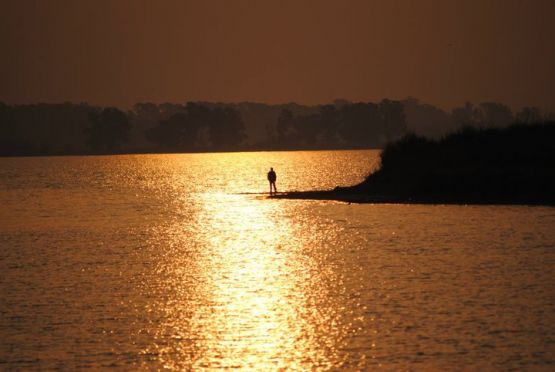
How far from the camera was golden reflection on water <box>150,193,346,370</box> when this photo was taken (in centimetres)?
2206

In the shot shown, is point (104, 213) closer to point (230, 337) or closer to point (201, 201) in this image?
point (201, 201)

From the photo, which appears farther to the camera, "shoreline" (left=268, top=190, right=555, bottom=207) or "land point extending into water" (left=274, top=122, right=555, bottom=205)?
"land point extending into water" (left=274, top=122, right=555, bottom=205)

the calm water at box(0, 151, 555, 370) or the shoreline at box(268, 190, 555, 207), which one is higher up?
the shoreline at box(268, 190, 555, 207)

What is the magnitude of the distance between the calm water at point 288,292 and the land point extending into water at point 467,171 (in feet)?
12.0

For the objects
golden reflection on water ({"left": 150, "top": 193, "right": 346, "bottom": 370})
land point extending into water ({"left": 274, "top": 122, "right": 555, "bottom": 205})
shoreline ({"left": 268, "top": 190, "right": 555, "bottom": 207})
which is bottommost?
golden reflection on water ({"left": 150, "top": 193, "right": 346, "bottom": 370})

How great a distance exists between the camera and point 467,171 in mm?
65688

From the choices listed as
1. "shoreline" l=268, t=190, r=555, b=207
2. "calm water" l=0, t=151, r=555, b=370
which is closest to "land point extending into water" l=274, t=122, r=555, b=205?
"shoreline" l=268, t=190, r=555, b=207

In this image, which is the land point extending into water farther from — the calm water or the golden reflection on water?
the golden reflection on water

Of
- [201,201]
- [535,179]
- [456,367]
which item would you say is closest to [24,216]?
[201,201]

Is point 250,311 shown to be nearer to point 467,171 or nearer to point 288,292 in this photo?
point 288,292

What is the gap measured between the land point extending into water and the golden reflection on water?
61.9 ft

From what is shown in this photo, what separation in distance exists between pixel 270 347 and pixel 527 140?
50425 mm

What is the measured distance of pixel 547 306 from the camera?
27.5 metres

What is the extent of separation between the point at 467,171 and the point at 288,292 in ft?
120
